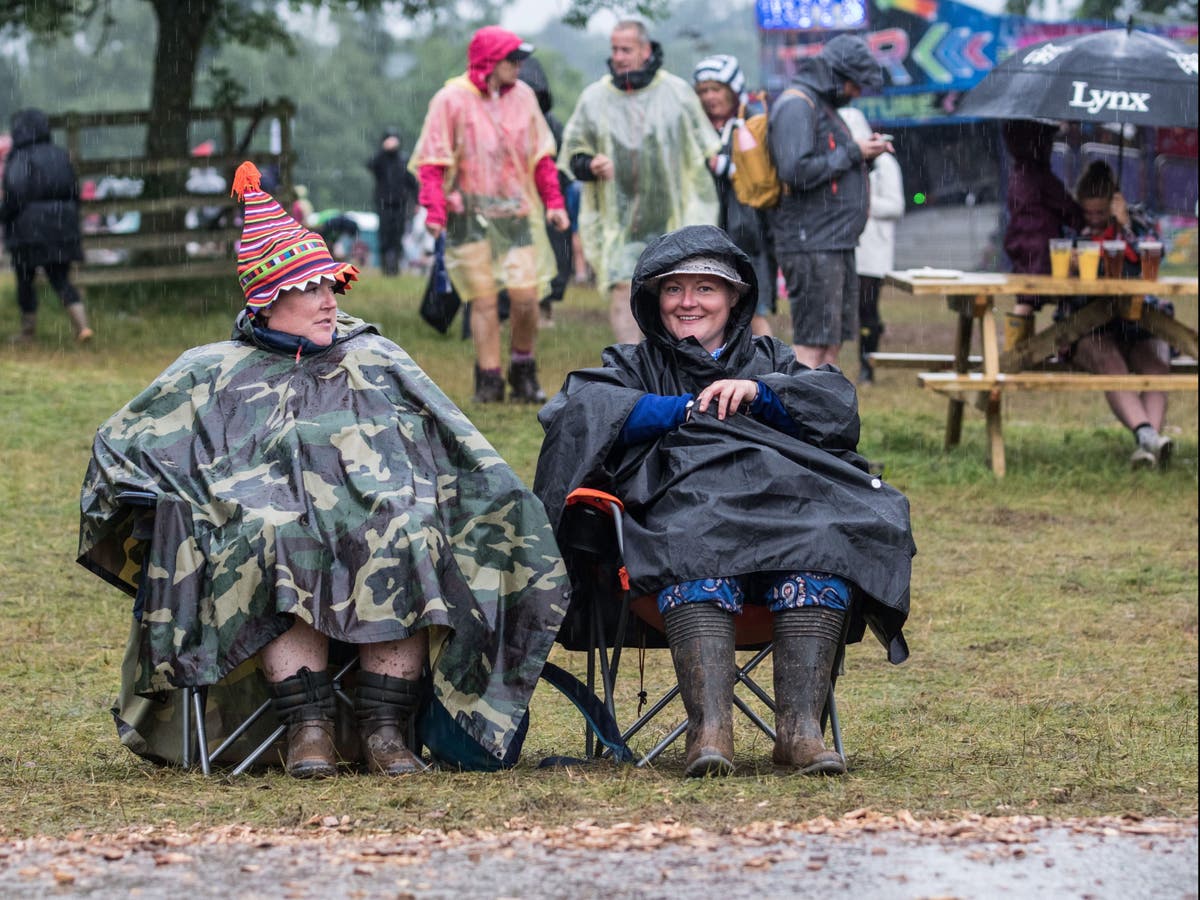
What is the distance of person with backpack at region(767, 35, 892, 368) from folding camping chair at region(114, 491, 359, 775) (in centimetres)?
522

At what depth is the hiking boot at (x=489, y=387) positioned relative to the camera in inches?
426

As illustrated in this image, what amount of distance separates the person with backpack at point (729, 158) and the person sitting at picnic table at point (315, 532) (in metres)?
6.13

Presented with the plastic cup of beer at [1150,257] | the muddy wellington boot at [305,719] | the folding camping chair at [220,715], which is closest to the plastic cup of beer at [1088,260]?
the plastic cup of beer at [1150,257]

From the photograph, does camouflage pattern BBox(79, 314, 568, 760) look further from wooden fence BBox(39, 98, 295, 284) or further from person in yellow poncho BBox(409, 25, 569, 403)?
wooden fence BBox(39, 98, 295, 284)

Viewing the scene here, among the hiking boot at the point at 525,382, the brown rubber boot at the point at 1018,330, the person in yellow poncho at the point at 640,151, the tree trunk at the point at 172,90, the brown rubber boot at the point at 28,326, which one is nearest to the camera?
the brown rubber boot at the point at 1018,330

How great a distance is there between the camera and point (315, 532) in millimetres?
4609

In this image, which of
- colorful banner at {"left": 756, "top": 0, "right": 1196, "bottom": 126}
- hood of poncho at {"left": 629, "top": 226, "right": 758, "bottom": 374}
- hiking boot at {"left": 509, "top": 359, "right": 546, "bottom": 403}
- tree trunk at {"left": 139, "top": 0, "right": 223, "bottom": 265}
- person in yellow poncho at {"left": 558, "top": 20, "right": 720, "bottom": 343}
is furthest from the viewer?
colorful banner at {"left": 756, "top": 0, "right": 1196, "bottom": 126}

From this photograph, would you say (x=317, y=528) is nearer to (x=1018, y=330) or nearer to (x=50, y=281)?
(x=1018, y=330)

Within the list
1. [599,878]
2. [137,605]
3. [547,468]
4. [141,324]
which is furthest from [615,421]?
[141,324]

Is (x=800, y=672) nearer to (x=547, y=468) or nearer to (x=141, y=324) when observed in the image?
(x=547, y=468)

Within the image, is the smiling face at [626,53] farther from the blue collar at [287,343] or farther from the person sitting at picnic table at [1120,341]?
the blue collar at [287,343]

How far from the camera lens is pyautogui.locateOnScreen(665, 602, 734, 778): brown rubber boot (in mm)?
4547

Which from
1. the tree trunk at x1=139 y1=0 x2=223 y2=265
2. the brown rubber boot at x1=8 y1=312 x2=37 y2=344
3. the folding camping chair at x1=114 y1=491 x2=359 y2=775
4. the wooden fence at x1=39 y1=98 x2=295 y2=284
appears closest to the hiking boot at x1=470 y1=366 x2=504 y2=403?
the brown rubber boot at x1=8 y1=312 x2=37 y2=344

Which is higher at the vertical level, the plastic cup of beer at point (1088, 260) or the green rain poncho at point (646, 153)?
the green rain poncho at point (646, 153)
